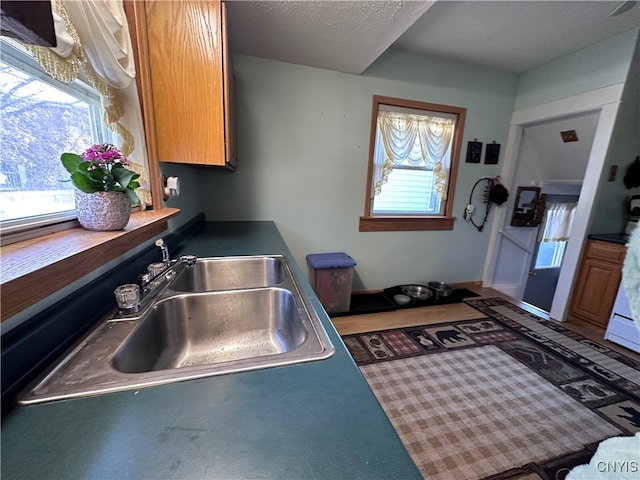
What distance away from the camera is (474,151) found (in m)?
2.88

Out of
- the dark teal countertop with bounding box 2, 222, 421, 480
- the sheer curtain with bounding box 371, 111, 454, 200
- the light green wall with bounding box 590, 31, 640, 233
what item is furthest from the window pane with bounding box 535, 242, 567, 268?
the dark teal countertop with bounding box 2, 222, 421, 480

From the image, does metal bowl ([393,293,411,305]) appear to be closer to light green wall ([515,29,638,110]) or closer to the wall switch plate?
the wall switch plate

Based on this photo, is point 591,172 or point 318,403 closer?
point 318,403

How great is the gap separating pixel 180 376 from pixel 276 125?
2307 millimetres

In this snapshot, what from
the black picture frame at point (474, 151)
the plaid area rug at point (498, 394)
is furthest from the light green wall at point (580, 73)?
the plaid area rug at point (498, 394)

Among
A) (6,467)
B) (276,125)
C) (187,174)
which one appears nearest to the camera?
(6,467)

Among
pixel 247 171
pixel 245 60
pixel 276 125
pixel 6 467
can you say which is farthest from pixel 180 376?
pixel 245 60

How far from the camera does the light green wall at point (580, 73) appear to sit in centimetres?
207

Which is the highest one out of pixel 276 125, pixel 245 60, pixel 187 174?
pixel 245 60

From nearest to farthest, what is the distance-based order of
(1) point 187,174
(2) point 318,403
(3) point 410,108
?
1. (2) point 318,403
2. (1) point 187,174
3. (3) point 410,108

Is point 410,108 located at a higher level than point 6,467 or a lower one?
higher

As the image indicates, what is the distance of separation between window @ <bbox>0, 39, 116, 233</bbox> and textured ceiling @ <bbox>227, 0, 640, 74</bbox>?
121cm

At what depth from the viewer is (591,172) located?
87.0 inches

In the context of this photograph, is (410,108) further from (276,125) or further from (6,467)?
(6,467)
